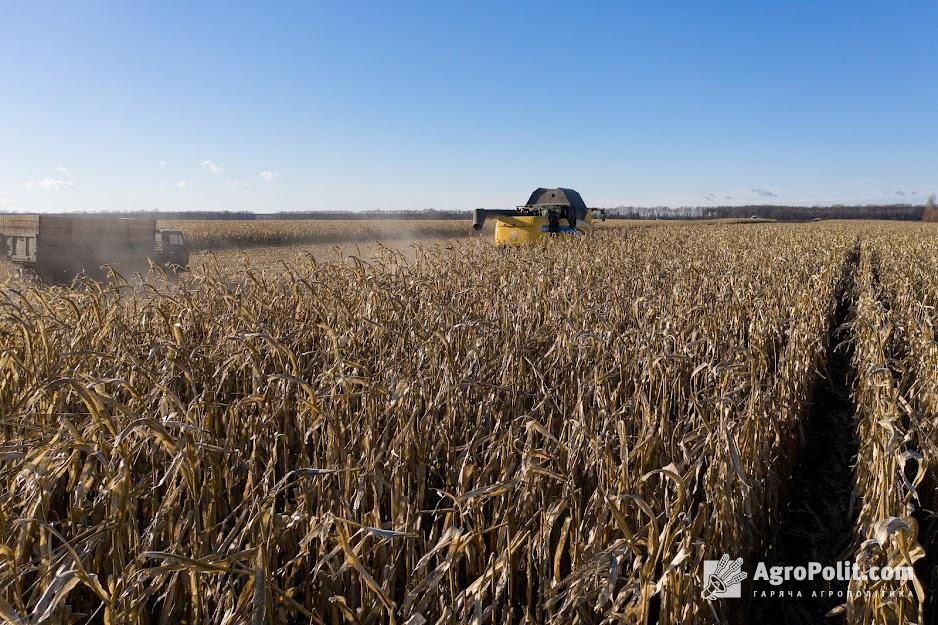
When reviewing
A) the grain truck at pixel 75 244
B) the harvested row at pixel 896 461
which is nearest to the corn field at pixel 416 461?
the harvested row at pixel 896 461

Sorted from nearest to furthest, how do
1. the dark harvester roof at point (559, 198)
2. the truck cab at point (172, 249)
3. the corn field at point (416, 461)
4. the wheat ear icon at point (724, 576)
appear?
the corn field at point (416, 461) → the wheat ear icon at point (724, 576) → the truck cab at point (172, 249) → the dark harvester roof at point (559, 198)

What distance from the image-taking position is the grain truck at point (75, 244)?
11.9 m

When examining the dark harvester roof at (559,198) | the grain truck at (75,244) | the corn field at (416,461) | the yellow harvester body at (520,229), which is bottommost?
the corn field at (416,461)

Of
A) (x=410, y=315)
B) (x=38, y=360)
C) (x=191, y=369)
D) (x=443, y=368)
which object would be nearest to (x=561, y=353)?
(x=443, y=368)

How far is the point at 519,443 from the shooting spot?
2.62 m

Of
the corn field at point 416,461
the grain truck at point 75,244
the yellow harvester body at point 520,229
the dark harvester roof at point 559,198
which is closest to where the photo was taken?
the corn field at point 416,461

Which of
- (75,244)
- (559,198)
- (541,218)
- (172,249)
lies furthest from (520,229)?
(75,244)

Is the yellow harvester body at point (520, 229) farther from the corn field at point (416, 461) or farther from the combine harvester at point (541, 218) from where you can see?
the corn field at point (416, 461)

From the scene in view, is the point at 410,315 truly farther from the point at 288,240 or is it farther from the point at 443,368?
the point at 288,240

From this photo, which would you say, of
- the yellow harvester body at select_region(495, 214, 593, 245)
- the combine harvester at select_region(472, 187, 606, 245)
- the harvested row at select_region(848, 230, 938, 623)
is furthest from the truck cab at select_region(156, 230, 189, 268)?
the harvested row at select_region(848, 230, 938, 623)

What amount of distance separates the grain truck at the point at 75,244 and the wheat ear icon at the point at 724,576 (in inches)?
454

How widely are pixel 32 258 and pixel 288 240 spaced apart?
70.6 feet

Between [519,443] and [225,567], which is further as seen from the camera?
[519,443]

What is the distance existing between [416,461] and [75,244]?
1294cm
